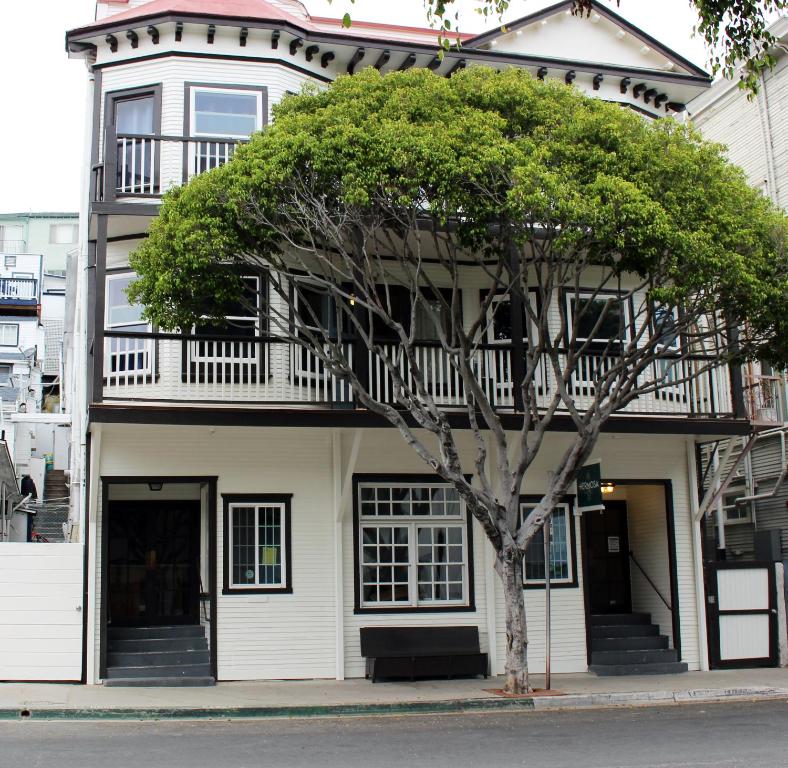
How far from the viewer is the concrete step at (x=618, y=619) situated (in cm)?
1881

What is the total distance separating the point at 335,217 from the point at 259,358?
3.16 metres

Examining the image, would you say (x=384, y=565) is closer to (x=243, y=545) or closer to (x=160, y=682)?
(x=243, y=545)

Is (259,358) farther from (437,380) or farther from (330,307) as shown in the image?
(437,380)

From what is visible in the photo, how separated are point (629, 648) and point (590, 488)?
4.07m

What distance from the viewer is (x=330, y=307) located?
18359 mm

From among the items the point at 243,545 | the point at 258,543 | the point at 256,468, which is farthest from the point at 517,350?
the point at 243,545

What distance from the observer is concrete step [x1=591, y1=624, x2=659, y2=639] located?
1859 cm

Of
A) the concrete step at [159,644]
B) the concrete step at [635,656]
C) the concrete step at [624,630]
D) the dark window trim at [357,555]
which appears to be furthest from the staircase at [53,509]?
the concrete step at [635,656]

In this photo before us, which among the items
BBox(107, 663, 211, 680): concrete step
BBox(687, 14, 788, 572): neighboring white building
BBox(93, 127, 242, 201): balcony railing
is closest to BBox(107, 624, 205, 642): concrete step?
BBox(107, 663, 211, 680): concrete step

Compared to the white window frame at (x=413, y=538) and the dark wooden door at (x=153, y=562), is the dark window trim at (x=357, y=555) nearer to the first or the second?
the white window frame at (x=413, y=538)

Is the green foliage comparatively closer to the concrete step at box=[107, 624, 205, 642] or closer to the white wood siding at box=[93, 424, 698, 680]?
the white wood siding at box=[93, 424, 698, 680]

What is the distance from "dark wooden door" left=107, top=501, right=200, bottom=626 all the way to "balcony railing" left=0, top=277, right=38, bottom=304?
39310 millimetres

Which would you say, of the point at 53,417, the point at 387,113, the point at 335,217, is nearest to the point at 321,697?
the point at 335,217

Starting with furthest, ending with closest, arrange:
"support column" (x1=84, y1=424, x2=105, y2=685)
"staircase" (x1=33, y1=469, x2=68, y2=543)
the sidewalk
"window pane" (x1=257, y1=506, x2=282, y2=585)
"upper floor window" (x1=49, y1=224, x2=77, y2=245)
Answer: "upper floor window" (x1=49, y1=224, x2=77, y2=245) → "staircase" (x1=33, y1=469, x2=68, y2=543) → "window pane" (x1=257, y1=506, x2=282, y2=585) → "support column" (x1=84, y1=424, x2=105, y2=685) → the sidewalk
